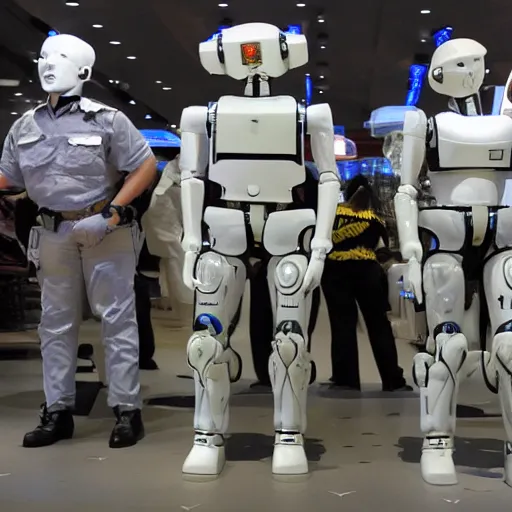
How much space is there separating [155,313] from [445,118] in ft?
7.18

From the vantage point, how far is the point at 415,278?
2.62m

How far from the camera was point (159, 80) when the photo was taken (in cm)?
453

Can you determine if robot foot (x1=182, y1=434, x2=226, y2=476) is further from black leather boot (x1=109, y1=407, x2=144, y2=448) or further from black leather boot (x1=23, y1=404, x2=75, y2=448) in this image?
black leather boot (x1=23, y1=404, x2=75, y2=448)

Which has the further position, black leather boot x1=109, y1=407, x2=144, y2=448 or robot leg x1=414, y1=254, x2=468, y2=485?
black leather boot x1=109, y1=407, x2=144, y2=448

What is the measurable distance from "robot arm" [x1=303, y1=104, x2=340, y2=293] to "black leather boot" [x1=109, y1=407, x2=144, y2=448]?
0.97 m

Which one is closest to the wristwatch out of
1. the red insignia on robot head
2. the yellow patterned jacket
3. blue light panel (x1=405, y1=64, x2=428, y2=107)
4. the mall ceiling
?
the red insignia on robot head

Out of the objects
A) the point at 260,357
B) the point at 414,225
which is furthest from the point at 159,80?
the point at 414,225

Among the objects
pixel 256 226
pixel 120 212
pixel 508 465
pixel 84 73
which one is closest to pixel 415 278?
pixel 256 226

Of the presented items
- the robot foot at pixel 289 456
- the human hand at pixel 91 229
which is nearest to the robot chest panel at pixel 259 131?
the human hand at pixel 91 229

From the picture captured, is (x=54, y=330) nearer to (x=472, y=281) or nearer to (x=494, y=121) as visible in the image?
(x=472, y=281)

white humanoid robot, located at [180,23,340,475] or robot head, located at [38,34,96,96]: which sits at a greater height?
robot head, located at [38,34,96,96]

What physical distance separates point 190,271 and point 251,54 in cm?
81

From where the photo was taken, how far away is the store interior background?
10.5 ft

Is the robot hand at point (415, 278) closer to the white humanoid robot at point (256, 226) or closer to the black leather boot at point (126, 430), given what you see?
the white humanoid robot at point (256, 226)
